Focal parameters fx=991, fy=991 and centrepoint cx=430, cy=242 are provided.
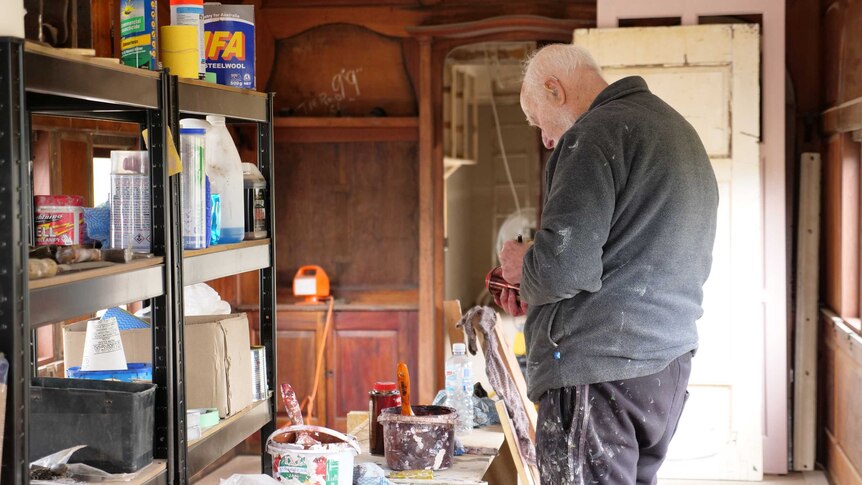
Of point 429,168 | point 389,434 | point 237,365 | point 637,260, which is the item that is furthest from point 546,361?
point 429,168

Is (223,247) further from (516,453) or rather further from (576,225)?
(516,453)

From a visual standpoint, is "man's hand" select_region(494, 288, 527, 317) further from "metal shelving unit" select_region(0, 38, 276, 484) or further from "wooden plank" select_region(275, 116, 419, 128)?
"wooden plank" select_region(275, 116, 419, 128)

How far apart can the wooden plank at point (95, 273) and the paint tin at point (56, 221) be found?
4.5 inches

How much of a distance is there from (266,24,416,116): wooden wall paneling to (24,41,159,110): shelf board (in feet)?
10.9

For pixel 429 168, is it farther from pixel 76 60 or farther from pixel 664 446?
pixel 76 60

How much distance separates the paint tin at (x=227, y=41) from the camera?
2422 millimetres

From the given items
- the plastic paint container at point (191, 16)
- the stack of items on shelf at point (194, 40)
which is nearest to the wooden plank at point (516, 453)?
the stack of items on shelf at point (194, 40)

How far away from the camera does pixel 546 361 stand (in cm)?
224

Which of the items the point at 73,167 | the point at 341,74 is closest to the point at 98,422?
the point at 73,167

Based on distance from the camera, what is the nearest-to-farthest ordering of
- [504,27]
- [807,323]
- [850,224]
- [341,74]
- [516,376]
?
[516,376] < [850,224] < [807,323] < [504,27] < [341,74]

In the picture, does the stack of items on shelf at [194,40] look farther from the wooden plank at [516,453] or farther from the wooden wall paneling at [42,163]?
the wooden wall paneling at [42,163]

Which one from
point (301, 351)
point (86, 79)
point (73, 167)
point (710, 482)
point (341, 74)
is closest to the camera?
point (86, 79)

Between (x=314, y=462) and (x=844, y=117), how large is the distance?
3.12 metres

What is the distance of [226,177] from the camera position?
240cm
